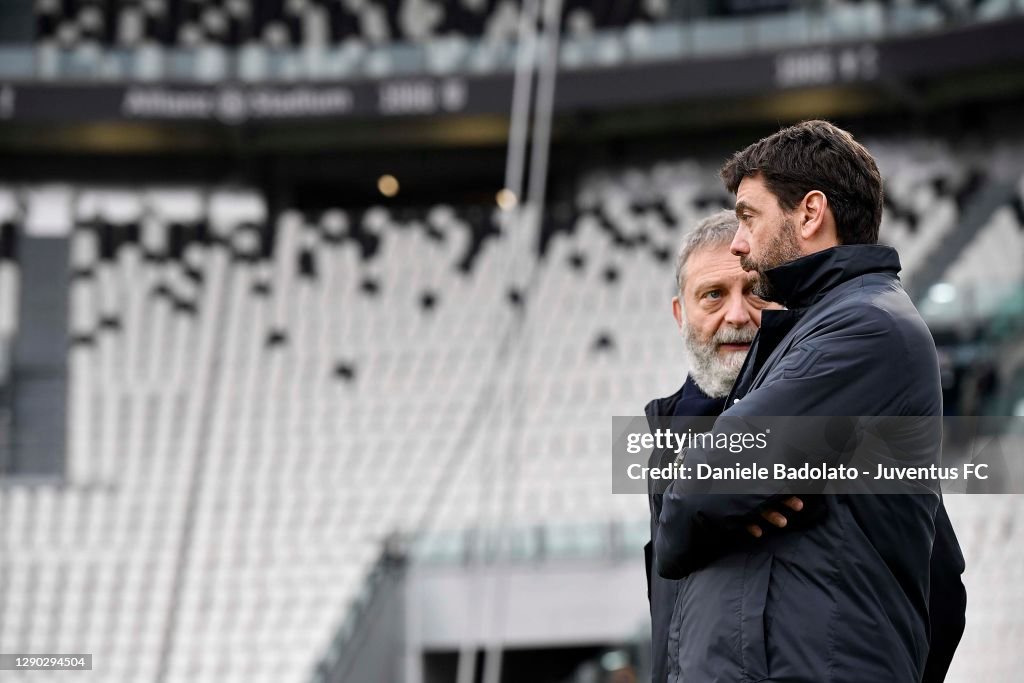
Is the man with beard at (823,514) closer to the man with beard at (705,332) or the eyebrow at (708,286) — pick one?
the man with beard at (705,332)

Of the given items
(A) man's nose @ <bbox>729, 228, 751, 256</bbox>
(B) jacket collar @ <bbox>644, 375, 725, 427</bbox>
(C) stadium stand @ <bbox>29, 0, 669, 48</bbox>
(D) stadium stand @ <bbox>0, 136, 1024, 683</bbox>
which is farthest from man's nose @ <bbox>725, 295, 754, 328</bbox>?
(C) stadium stand @ <bbox>29, 0, 669, 48</bbox>

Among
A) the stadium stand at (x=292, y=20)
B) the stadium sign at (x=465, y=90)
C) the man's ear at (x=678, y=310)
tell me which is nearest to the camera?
the man's ear at (x=678, y=310)

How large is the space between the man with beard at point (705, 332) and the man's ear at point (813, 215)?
0.34 meters

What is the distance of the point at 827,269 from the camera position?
5.80ft

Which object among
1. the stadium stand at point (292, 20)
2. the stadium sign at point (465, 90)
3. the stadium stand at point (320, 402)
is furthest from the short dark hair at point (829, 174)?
the stadium stand at point (292, 20)

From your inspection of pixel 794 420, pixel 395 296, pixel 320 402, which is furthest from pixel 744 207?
pixel 395 296

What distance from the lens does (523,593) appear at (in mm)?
9094

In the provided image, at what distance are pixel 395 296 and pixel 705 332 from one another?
965cm

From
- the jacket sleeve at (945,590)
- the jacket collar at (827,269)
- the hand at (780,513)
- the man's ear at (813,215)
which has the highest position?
the man's ear at (813,215)

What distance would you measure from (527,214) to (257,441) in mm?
3193

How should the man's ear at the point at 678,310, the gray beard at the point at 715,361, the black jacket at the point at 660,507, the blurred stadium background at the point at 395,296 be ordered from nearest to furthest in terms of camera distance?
1. the black jacket at the point at 660,507
2. the gray beard at the point at 715,361
3. the man's ear at the point at 678,310
4. the blurred stadium background at the point at 395,296

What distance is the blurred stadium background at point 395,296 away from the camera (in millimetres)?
8875

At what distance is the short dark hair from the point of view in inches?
70.0

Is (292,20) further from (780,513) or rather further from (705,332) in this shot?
(780,513)
